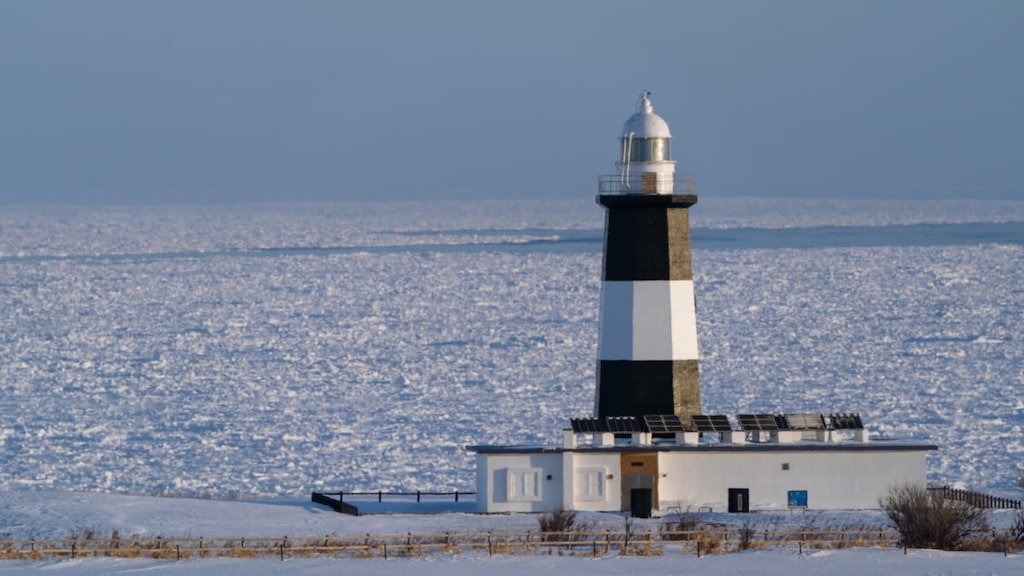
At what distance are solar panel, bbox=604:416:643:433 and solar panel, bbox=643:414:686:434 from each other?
116 millimetres

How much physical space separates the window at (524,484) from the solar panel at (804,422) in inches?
122

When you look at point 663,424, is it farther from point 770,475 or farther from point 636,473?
point 770,475

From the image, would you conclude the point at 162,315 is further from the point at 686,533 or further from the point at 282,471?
the point at 686,533

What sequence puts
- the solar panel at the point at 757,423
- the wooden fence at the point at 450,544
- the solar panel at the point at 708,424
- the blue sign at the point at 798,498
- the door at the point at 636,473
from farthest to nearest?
the solar panel at the point at 757,423 → the solar panel at the point at 708,424 → the blue sign at the point at 798,498 → the door at the point at 636,473 → the wooden fence at the point at 450,544

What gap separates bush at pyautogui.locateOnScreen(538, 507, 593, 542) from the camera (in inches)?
832

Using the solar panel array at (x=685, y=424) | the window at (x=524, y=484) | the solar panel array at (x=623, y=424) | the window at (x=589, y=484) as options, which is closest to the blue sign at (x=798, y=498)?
the solar panel array at (x=685, y=424)

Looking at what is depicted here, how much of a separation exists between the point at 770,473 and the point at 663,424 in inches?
53.6

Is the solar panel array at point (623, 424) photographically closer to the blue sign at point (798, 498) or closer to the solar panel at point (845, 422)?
the blue sign at point (798, 498)

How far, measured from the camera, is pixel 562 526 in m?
22.0

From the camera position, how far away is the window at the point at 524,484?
23.7m

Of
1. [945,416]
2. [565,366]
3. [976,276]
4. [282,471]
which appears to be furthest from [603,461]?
[976,276]

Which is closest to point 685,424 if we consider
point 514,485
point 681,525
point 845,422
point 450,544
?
point 845,422

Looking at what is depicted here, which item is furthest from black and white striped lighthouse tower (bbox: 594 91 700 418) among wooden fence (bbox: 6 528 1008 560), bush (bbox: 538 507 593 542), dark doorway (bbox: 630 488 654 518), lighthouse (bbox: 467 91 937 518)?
wooden fence (bbox: 6 528 1008 560)

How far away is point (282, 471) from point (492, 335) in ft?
77.2
